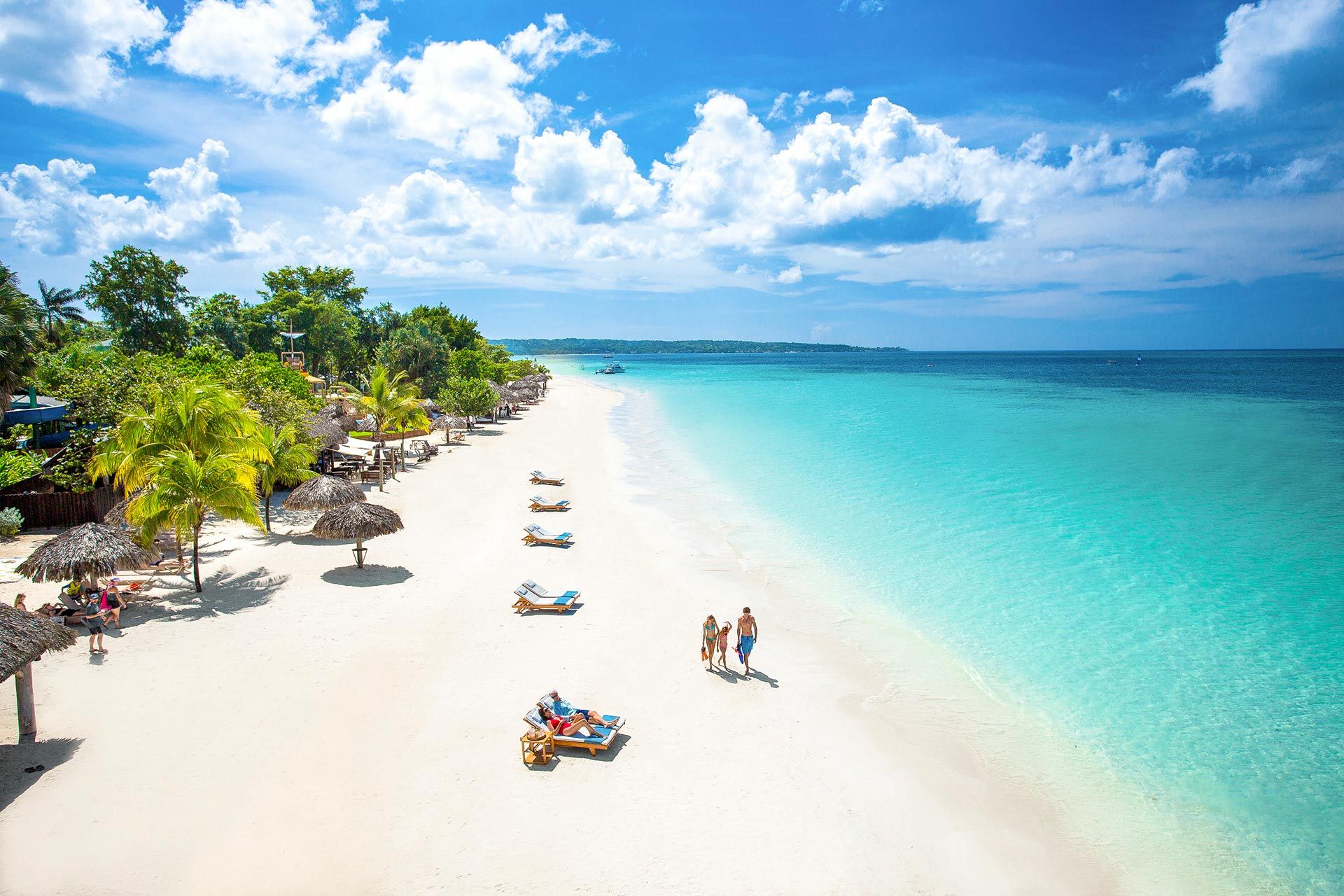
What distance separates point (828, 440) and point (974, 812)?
31.3 m

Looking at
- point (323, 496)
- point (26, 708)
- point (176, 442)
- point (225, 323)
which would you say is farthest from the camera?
point (225, 323)

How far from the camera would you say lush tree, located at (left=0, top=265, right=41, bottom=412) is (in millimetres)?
16219

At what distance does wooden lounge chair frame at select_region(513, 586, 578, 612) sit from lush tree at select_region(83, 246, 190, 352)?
29.6m

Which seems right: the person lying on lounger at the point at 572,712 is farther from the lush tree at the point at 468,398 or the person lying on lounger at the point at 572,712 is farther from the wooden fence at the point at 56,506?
the lush tree at the point at 468,398

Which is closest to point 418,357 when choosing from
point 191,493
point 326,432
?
point 326,432

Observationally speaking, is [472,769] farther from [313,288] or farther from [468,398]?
[313,288]

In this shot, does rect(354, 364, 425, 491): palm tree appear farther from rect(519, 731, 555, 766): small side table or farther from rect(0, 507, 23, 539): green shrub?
rect(519, 731, 555, 766): small side table

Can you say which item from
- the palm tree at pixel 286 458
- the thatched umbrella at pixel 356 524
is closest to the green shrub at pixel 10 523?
the palm tree at pixel 286 458

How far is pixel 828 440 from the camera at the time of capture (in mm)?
38438

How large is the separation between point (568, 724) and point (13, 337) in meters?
17.6

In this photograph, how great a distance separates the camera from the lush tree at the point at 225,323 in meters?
43.0

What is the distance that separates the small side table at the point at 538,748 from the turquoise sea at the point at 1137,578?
7.18 m

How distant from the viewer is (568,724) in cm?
846

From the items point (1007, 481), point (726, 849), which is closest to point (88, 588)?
point (726, 849)
